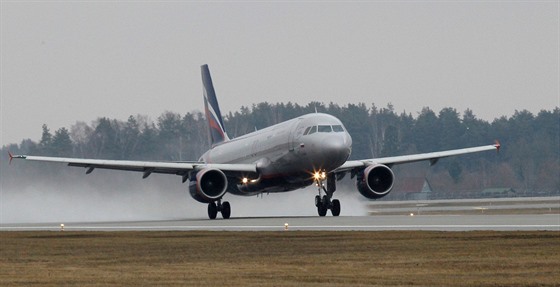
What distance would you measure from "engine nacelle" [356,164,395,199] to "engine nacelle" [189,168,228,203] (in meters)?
6.63

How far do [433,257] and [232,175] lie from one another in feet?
114

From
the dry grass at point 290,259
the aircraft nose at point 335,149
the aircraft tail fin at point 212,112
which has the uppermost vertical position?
the aircraft tail fin at point 212,112

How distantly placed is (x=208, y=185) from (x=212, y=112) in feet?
55.1

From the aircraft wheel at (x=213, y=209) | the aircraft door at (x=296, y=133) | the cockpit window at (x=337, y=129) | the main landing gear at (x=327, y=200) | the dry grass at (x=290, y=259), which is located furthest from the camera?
the aircraft wheel at (x=213, y=209)

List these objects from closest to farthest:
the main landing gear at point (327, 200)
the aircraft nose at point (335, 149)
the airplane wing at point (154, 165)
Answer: the aircraft nose at point (335, 149) → the main landing gear at point (327, 200) → the airplane wing at point (154, 165)

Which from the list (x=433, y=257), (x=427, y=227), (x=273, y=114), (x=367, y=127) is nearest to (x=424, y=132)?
(x=367, y=127)

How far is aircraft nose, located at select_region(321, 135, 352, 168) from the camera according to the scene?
186 feet

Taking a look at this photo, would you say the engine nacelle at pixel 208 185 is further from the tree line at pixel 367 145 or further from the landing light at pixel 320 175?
the tree line at pixel 367 145

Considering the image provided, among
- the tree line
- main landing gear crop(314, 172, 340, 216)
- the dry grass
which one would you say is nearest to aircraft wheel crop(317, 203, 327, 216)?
main landing gear crop(314, 172, 340, 216)

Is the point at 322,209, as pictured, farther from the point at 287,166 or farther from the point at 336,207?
the point at 287,166

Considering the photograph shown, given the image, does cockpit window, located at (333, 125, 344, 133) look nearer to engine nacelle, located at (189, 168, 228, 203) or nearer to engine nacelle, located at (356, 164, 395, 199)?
engine nacelle, located at (356, 164, 395, 199)

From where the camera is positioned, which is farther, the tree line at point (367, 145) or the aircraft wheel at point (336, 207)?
the tree line at point (367, 145)

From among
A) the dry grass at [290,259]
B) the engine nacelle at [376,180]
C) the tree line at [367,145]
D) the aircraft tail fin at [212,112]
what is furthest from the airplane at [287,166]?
the tree line at [367,145]

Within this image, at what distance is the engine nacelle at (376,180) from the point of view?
61000 millimetres
